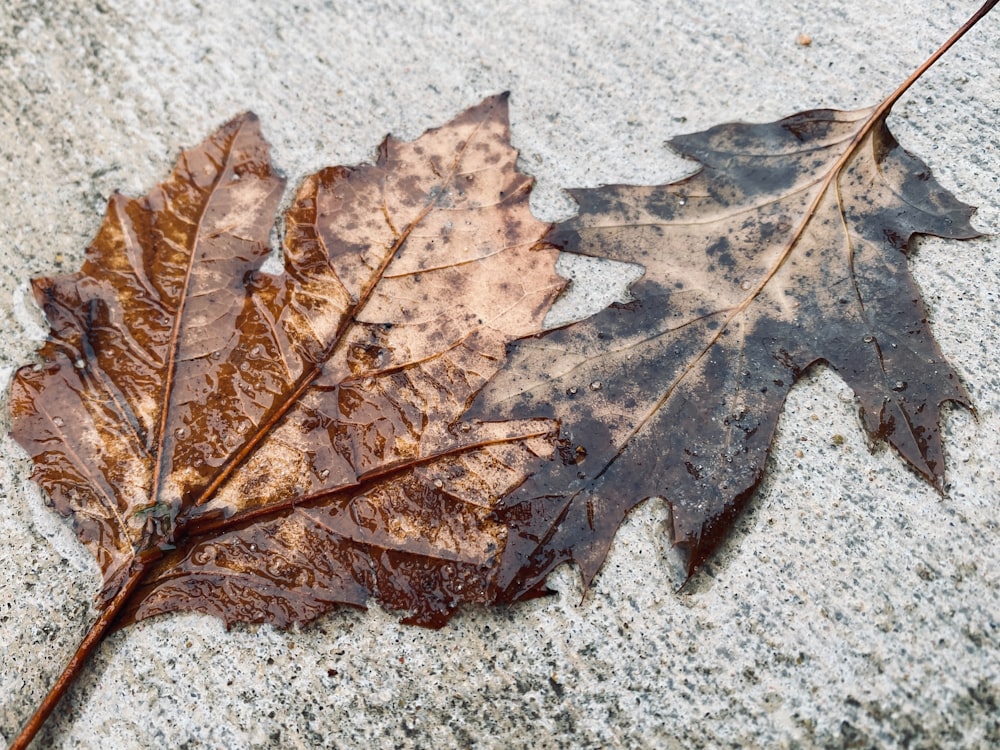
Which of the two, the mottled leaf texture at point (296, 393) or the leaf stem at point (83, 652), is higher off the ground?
the mottled leaf texture at point (296, 393)

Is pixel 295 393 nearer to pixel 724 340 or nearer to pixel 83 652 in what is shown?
pixel 83 652

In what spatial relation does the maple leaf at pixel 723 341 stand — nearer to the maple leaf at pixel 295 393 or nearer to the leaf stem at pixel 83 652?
the maple leaf at pixel 295 393

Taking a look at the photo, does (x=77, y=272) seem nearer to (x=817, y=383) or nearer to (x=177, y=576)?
(x=177, y=576)

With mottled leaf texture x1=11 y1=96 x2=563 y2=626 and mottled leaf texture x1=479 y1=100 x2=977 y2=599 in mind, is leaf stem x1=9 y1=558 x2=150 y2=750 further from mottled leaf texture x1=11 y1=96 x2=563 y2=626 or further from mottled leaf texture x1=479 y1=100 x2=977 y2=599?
mottled leaf texture x1=479 y1=100 x2=977 y2=599

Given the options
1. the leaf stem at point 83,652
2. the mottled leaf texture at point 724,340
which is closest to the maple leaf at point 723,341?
the mottled leaf texture at point 724,340

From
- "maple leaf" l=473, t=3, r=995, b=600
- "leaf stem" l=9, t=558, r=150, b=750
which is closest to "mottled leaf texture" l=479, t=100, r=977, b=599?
"maple leaf" l=473, t=3, r=995, b=600

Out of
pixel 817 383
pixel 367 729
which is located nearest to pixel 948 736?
pixel 817 383
